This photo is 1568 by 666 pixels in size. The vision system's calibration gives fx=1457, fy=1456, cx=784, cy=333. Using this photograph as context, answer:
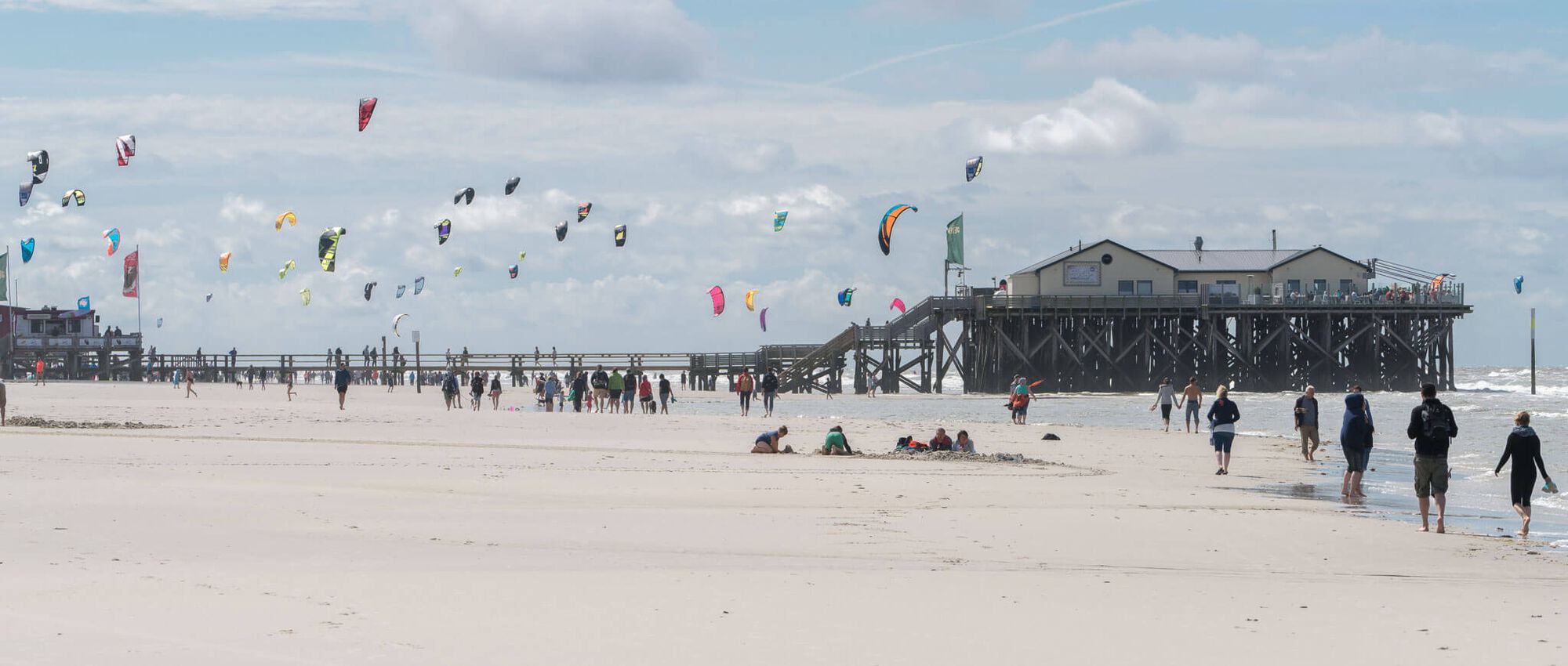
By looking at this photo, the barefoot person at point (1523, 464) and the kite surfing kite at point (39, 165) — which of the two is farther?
the kite surfing kite at point (39, 165)

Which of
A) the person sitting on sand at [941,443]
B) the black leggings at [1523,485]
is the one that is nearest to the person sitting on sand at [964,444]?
the person sitting on sand at [941,443]

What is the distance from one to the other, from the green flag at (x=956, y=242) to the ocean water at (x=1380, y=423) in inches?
254

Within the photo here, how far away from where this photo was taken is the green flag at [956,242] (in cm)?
5509

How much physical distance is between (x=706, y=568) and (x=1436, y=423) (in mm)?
6356

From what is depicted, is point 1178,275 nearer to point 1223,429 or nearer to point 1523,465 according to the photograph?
point 1223,429

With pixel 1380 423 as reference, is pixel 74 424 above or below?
above

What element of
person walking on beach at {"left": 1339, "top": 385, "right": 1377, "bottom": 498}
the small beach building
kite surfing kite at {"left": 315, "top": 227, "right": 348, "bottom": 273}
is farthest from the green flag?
person walking on beach at {"left": 1339, "top": 385, "right": 1377, "bottom": 498}

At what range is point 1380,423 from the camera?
32.7 metres

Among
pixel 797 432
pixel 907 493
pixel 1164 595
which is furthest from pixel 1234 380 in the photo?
pixel 1164 595

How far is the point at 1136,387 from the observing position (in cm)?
5522

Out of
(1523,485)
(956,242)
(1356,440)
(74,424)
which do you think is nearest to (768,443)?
(1356,440)

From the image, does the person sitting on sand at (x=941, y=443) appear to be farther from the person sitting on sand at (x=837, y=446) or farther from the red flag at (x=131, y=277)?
the red flag at (x=131, y=277)

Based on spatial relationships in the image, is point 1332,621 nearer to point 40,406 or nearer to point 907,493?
point 907,493

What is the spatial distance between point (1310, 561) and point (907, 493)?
4.53 m
